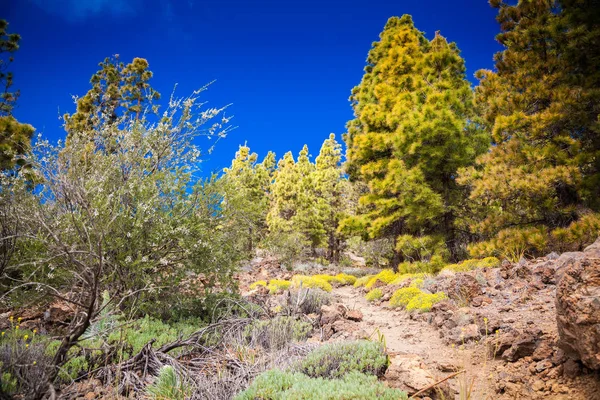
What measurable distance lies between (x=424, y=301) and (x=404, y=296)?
789mm

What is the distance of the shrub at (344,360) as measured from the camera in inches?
119

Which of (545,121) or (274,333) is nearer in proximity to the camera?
(274,333)

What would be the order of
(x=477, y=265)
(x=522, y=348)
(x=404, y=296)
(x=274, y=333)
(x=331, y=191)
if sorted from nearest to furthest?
(x=522, y=348) < (x=274, y=333) < (x=404, y=296) < (x=477, y=265) < (x=331, y=191)

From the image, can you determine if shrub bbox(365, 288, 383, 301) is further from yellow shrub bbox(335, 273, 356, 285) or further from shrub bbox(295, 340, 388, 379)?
shrub bbox(295, 340, 388, 379)

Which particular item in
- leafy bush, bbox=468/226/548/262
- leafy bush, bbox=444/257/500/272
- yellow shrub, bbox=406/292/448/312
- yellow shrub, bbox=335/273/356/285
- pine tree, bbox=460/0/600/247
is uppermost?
pine tree, bbox=460/0/600/247

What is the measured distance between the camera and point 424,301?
245 inches

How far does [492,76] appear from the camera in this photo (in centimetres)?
944

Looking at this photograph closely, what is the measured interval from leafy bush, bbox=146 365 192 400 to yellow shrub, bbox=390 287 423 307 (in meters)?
5.13

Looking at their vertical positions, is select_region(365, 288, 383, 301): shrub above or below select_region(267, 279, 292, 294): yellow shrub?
below

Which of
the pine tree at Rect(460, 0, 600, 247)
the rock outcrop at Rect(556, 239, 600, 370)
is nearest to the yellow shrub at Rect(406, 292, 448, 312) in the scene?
the rock outcrop at Rect(556, 239, 600, 370)

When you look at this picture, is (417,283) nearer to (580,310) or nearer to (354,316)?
(354,316)

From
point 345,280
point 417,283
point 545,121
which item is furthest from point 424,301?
point 345,280

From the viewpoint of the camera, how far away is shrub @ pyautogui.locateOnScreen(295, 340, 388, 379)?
3020 millimetres

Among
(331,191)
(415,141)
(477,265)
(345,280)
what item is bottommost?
(345,280)
